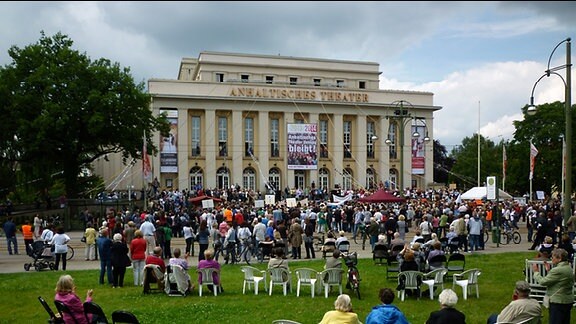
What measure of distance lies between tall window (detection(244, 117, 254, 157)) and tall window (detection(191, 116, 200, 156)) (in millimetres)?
4995

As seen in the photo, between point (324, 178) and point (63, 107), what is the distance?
3257cm

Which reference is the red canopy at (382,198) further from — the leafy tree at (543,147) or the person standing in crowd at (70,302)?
the leafy tree at (543,147)

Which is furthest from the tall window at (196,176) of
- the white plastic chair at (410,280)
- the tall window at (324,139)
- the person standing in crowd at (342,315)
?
the person standing in crowd at (342,315)

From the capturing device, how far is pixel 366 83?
74.9 metres

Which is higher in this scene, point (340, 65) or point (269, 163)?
point (340, 65)

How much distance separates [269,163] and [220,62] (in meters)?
12.9

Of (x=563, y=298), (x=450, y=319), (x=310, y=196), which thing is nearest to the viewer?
(x=450, y=319)

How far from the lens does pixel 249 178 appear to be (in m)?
65.4

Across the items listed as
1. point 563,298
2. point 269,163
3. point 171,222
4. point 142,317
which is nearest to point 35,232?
point 171,222

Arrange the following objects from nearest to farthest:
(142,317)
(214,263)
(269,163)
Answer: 1. (142,317)
2. (214,263)
3. (269,163)

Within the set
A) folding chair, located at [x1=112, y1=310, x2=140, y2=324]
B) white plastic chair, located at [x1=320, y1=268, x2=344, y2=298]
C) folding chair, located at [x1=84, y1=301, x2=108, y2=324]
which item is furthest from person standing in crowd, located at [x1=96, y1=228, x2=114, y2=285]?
folding chair, located at [x1=112, y1=310, x2=140, y2=324]

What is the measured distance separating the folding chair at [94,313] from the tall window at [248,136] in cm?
5490

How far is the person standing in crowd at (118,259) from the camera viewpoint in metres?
16.2

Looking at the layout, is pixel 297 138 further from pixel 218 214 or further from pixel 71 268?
pixel 71 268
